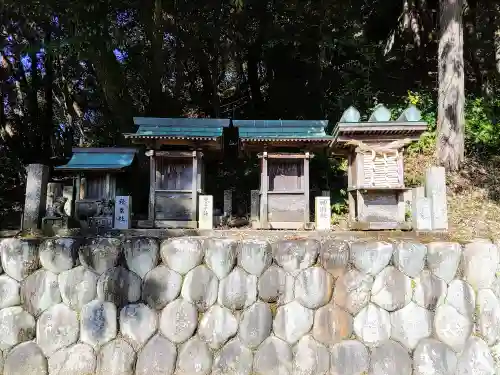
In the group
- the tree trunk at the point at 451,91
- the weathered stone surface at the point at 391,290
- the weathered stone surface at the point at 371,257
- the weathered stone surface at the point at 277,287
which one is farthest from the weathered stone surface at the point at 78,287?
the tree trunk at the point at 451,91

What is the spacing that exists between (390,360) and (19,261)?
457 centimetres

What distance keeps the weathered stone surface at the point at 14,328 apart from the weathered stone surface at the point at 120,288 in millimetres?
889

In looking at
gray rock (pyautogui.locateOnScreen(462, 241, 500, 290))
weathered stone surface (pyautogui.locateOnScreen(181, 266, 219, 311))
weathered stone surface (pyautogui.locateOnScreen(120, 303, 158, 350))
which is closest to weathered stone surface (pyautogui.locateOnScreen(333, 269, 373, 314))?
gray rock (pyautogui.locateOnScreen(462, 241, 500, 290))

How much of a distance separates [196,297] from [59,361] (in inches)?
68.7

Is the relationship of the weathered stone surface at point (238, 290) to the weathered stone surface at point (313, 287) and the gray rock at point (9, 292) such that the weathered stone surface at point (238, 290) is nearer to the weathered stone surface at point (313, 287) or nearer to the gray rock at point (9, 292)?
the weathered stone surface at point (313, 287)

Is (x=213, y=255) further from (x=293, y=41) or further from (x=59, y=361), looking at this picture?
(x=293, y=41)

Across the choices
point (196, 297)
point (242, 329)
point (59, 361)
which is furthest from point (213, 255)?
point (59, 361)

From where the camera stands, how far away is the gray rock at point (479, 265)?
4.72m

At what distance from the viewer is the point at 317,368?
4.48 meters

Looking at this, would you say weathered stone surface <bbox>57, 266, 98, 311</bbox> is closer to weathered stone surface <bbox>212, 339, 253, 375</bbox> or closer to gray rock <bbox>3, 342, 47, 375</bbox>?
gray rock <bbox>3, 342, 47, 375</bbox>

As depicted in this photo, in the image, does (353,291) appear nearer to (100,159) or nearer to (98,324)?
(98,324)

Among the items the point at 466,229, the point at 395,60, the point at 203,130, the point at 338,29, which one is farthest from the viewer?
the point at 395,60

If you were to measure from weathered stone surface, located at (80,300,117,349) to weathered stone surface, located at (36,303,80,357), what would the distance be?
10 cm

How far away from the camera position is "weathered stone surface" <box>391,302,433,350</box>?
4.58 meters
